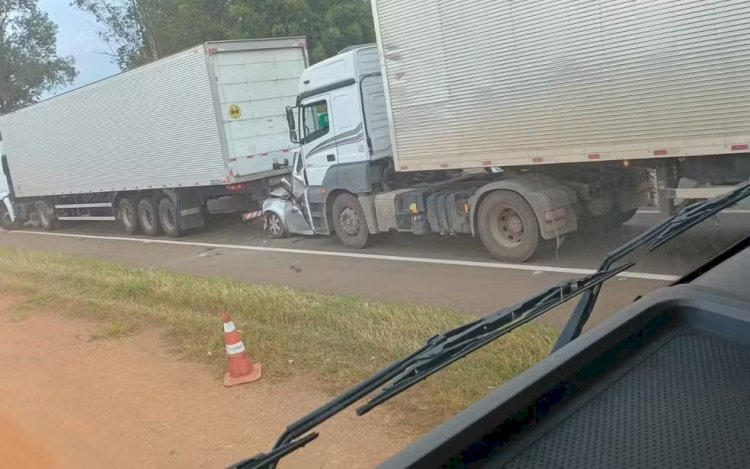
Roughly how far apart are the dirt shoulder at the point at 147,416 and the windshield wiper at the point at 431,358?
1.99m

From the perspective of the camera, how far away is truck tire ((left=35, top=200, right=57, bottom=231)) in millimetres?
23266

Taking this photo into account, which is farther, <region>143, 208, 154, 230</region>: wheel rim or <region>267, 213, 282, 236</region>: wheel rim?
<region>143, 208, 154, 230</region>: wheel rim

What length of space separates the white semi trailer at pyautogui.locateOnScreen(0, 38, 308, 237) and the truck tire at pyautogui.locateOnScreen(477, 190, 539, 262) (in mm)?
6997

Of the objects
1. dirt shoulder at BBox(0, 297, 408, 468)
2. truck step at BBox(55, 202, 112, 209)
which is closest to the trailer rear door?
truck step at BBox(55, 202, 112, 209)

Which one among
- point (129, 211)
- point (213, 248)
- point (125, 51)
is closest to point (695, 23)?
point (213, 248)

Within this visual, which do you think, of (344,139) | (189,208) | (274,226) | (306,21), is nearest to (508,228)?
(344,139)

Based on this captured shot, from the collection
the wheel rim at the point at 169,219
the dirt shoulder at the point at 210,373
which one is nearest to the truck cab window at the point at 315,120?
the dirt shoulder at the point at 210,373

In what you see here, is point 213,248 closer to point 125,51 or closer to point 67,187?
point 67,187

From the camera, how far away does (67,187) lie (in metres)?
21.4

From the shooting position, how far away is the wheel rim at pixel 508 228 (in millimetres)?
9320

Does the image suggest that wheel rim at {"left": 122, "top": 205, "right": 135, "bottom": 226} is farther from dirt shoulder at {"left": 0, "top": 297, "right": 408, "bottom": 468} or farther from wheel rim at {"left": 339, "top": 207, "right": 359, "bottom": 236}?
dirt shoulder at {"left": 0, "top": 297, "right": 408, "bottom": 468}

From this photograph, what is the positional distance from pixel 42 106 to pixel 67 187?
2462 millimetres

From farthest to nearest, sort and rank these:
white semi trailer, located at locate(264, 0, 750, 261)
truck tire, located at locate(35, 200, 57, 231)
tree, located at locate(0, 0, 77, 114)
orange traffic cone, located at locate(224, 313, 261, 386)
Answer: tree, located at locate(0, 0, 77, 114) < truck tire, located at locate(35, 200, 57, 231) < white semi trailer, located at locate(264, 0, 750, 261) < orange traffic cone, located at locate(224, 313, 261, 386)

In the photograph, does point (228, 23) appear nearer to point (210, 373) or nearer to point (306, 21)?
point (306, 21)
